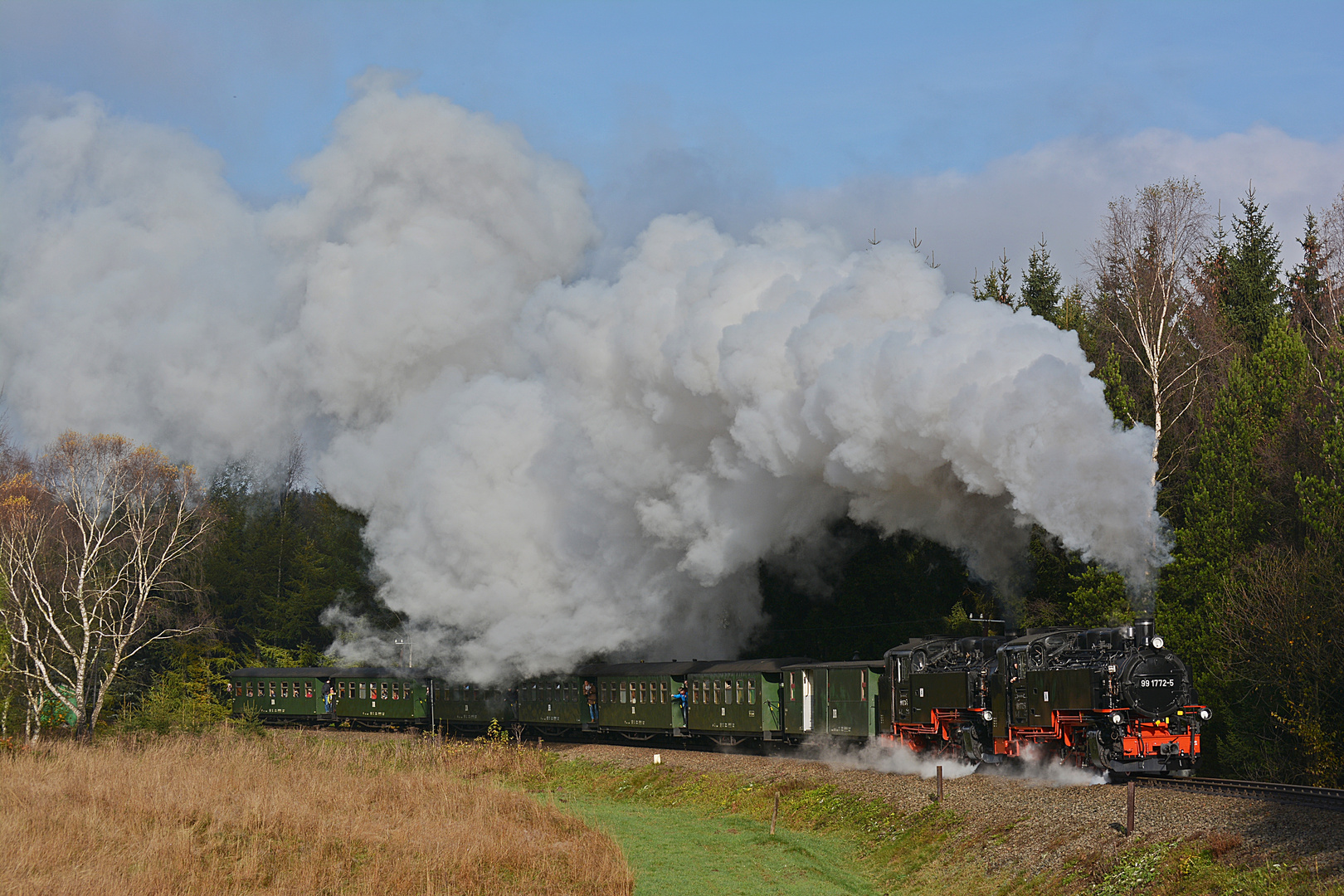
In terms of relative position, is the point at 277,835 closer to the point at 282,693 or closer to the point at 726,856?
the point at 726,856

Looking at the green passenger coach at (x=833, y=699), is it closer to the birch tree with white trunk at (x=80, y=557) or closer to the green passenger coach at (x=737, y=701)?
the green passenger coach at (x=737, y=701)

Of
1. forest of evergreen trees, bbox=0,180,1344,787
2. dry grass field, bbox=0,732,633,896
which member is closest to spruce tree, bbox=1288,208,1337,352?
forest of evergreen trees, bbox=0,180,1344,787

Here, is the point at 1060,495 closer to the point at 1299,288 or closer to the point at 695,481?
the point at 695,481

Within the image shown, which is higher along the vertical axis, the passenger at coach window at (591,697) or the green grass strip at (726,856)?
the passenger at coach window at (591,697)

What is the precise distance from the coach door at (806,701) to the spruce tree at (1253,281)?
61.9 ft

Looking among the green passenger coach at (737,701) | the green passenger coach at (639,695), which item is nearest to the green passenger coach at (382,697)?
the green passenger coach at (639,695)

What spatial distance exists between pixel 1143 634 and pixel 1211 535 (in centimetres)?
845

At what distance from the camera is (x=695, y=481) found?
27.4 m

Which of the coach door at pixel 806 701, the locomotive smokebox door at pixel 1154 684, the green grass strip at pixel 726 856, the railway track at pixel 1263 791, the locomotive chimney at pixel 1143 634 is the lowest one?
the green grass strip at pixel 726 856

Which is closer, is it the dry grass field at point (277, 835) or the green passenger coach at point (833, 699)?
the dry grass field at point (277, 835)

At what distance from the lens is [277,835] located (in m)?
17.7

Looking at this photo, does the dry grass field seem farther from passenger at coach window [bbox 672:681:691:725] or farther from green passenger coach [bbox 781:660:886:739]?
passenger at coach window [bbox 672:681:691:725]

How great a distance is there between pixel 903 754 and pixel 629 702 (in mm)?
10085

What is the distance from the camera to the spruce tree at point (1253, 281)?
A: 37.4 m
